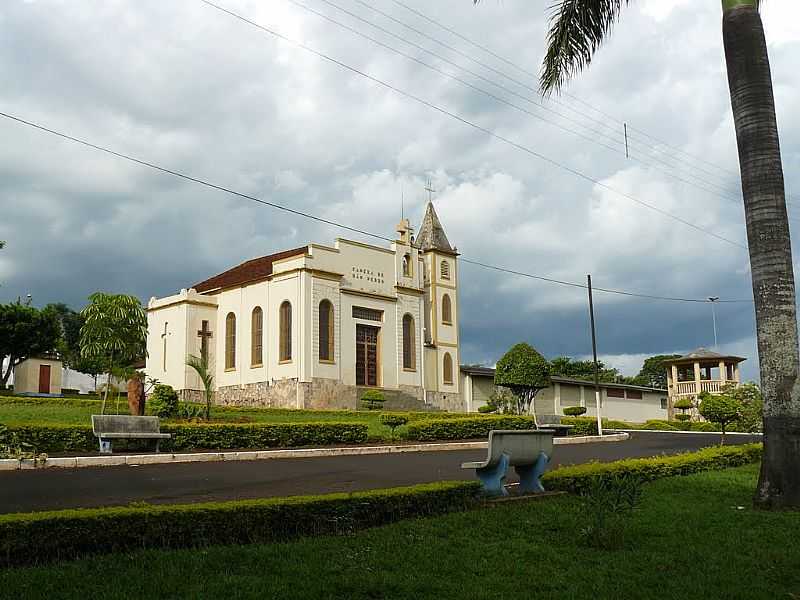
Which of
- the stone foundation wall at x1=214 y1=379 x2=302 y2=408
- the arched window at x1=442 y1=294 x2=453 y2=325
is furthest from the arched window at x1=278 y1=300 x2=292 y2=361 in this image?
the arched window at x1=442 y1=294 x2=453 y2=325

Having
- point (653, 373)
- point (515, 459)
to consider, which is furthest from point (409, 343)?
point (653, 373)

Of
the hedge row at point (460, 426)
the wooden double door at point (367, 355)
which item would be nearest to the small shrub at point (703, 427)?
the hedge row at point (460, 426)

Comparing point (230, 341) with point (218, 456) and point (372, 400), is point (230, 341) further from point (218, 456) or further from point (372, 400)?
point (218, 456)

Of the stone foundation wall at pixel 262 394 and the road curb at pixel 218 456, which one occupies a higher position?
the stone foundation wall at pixel 262 394

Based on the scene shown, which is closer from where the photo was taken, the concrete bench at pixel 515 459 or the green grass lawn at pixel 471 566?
the green grass lawn at pixel 471 566

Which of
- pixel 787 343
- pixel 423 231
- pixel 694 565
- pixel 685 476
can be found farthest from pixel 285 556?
pixel 423 231

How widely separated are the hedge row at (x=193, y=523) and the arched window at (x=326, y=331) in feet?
97.5

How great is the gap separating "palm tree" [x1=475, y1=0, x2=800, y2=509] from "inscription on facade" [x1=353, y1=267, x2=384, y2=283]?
3011 cm

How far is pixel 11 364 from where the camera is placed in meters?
49.6

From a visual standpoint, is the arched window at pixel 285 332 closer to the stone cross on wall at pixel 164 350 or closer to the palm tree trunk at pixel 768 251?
the stone cross on wall at pixel 164 350

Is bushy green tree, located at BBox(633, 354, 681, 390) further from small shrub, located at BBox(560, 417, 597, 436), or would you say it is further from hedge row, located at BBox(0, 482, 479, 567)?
hedge row, located at BBox(0, 482, 479, 567)

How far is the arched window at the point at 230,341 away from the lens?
40.9m

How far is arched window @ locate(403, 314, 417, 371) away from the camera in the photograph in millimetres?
42875

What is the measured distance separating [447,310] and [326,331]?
31.7ft
